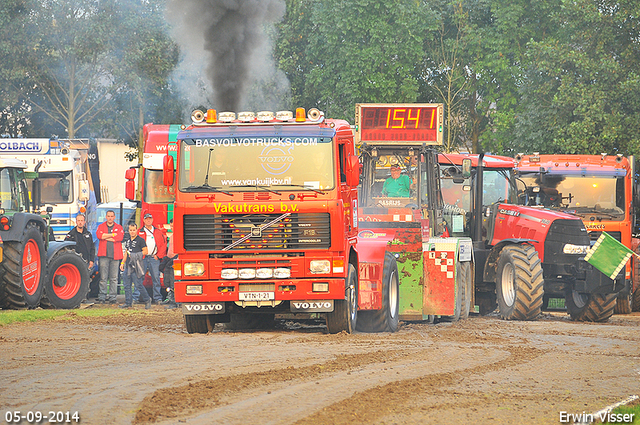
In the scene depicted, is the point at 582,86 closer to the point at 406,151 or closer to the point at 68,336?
→ the point at 406,151

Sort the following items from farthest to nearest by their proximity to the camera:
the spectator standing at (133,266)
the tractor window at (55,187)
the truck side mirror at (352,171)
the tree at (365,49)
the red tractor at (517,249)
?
the tree at (365,49)
the tractor window at (55,187)
the spectator standing at (133,266)
the red tractor at (517,249)
the truck side mirror at (352,171)

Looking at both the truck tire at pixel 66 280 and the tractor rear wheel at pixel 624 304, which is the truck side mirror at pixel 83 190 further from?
the tractor rear wheel at pixel 624 304

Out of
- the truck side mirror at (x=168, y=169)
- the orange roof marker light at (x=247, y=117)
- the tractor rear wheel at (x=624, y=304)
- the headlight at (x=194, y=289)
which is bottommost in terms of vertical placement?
the tractor rear wheel at (x=624, y=304)

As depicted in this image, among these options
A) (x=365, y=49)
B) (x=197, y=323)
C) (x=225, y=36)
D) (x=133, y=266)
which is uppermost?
(x=365, y=49)

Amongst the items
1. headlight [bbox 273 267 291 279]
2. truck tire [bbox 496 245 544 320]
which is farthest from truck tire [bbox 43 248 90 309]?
truck tire [bbox 496 245 544 320]

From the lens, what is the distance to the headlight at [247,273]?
1290cm

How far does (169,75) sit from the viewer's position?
35750 millimetres

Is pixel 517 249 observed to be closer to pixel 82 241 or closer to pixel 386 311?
pixel 386 311

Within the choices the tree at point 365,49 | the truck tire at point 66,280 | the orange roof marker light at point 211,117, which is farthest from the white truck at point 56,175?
the tree at point 365,49

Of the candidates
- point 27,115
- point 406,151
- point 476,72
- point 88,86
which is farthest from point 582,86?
point 27,115

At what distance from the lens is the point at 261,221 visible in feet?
42.1

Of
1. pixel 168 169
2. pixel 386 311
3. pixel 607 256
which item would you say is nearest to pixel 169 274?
pixel 386 311

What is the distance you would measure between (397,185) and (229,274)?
4897 mm

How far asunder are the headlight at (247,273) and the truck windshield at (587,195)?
954 cm
